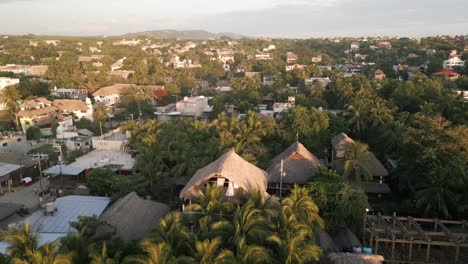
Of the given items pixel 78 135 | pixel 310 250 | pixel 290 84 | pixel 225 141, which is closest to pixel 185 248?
pixel 310 250

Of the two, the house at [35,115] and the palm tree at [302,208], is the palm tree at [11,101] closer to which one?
the house at [35,115]

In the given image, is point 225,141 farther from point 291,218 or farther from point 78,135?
point 78,135

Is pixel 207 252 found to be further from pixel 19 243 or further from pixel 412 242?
pixel 412 242

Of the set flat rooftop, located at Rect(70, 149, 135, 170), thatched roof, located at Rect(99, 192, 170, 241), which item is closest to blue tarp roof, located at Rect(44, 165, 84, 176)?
flat rooftop, located at Rect(70, 149, 135, 170)

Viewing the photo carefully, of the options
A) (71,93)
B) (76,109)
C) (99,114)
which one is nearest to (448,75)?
(99,114)

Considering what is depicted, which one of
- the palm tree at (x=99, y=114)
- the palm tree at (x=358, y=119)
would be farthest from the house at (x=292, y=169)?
the palm tree at (x=99, y=114)

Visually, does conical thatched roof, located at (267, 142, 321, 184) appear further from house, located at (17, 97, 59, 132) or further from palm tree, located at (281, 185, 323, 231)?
house, located at (17, 97, 59, 132)
